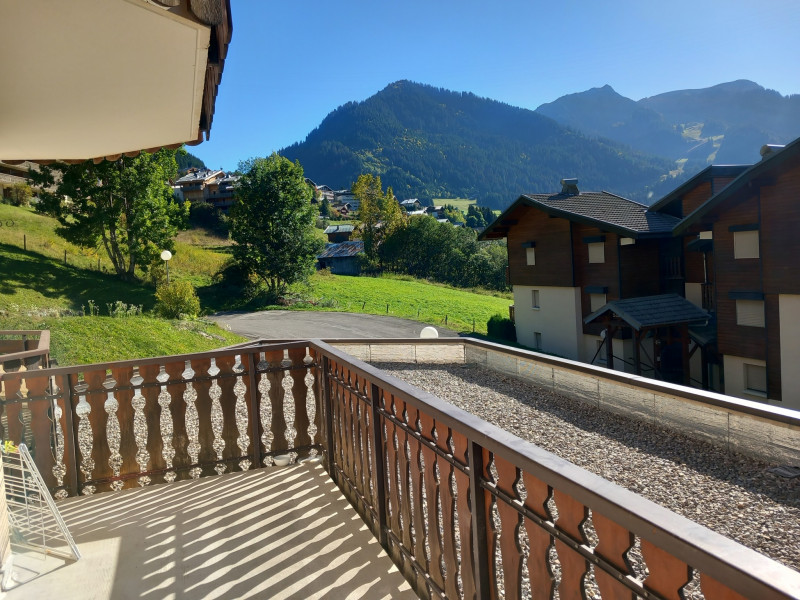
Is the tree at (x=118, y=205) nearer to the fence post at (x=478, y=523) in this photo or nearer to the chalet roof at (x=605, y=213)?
the chalet roof at (x=605, y=213)

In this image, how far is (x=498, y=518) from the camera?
6.89ft

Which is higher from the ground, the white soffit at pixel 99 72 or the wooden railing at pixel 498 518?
the white soffit at pixel 99 72

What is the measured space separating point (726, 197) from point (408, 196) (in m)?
153

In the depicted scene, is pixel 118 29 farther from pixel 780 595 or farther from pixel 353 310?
pixel 353 310

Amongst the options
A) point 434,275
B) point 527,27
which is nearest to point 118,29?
point 434,275

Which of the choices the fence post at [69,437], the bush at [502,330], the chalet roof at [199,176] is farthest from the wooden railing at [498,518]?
the chalet roof at [199,176]

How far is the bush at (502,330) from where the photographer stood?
2783 centimetres

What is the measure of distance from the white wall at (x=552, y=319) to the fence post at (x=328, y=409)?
20.7m

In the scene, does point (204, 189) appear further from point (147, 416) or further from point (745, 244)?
point (147, 416)

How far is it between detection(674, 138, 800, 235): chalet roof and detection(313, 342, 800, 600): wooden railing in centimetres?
1405

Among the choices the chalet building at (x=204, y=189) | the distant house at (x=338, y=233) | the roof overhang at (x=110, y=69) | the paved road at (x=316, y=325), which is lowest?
the paved road at (x=316, y=325)

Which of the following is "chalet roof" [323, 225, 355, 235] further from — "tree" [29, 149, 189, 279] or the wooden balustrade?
the wooden balustrade

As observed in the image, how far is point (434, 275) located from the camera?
176 ft

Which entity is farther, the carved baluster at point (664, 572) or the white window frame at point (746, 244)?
the white window frame at point (746, 244)
